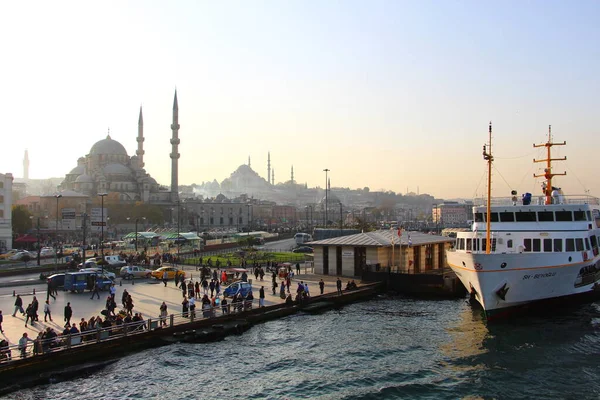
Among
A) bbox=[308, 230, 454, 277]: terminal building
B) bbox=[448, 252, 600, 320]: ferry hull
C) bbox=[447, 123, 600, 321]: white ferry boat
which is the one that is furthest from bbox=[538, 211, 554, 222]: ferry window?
bbox=[308, 230, 454, 277]: terminal building

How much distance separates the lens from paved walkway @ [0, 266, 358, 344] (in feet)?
71.9

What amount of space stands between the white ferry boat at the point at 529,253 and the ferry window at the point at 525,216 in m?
0.01

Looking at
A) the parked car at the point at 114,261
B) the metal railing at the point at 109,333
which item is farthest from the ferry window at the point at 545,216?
the parked car at the point at 114,261

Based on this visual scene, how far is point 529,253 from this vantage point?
25.3 metres

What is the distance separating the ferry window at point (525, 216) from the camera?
96.5 feet

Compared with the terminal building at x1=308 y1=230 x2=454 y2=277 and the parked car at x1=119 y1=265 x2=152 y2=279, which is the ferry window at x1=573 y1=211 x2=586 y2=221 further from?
the parked car at x1=119 y1=265 x2=152 y2=279

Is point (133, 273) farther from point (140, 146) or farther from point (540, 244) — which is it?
point (140, 146)

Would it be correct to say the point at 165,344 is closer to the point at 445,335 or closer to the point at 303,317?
the point at 303,317

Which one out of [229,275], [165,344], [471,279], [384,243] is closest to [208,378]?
[165,344]

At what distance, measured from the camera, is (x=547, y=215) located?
1149 inches

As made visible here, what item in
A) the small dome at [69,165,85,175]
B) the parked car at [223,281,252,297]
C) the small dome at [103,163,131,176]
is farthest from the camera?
the small dome at [69,165,85,175]

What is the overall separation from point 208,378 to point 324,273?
21672 mm

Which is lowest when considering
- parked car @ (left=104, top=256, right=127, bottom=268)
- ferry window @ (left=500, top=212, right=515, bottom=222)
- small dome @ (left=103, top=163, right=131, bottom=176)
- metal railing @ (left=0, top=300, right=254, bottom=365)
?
metal railing @ (left=0, top=300, right=254, bottom=365)

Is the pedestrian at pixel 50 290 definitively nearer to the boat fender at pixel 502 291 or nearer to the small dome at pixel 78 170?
the boat fender at pixel 502 291
